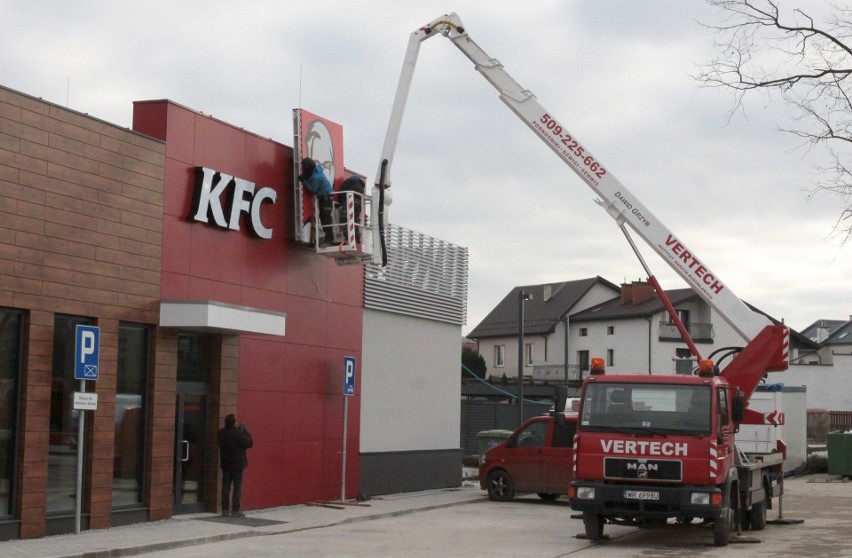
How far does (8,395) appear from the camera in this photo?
15.0 metres

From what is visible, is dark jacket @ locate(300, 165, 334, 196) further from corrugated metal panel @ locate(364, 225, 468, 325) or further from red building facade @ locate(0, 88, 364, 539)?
corrugated metal panel @ locate(364, 225, 468, 325)

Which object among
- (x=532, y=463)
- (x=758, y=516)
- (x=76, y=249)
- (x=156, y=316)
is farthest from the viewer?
(x=532, y=463)

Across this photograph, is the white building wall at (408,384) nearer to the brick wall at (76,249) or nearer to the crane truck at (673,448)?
the brick wall at (76,249)

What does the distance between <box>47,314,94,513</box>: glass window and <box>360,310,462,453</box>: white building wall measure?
831 cm

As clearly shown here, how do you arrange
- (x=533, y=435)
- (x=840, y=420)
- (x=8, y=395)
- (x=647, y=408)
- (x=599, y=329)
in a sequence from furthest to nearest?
(x=599, y=329)
(x=840, y=420)
(x=533, y=435)
(x=647, y=408)
(x=8, y=395)

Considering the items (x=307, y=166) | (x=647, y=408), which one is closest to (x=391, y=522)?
(x=647, y=408)

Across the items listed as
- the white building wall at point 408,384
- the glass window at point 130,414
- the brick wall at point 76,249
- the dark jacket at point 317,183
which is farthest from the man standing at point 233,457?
the white building wall at point 408,384

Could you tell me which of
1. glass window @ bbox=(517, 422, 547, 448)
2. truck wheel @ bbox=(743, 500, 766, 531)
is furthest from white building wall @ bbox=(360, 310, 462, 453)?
truck wheel @ bbox=(743, 500, 766, 531)

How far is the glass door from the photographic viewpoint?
60.4 feet

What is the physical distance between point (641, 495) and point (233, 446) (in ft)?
21.9

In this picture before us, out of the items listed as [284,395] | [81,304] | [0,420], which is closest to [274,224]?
[284,395]

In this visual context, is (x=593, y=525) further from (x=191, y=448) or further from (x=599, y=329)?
(x=599, y=329)

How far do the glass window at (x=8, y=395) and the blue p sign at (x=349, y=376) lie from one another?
23.7ft

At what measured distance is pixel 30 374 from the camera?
49.6 feet
